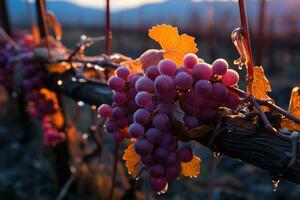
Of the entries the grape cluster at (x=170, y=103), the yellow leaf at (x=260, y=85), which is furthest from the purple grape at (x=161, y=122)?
the yellow leaf at (x=260, y=85)

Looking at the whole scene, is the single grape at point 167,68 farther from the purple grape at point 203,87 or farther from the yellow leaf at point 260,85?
the yellow leaf at point 260,85

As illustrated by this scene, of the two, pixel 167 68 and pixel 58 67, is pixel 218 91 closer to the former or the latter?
pixel 167 68

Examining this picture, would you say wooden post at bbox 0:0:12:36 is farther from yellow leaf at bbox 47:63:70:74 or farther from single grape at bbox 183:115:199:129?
single grape at bbox 183:115:199:129

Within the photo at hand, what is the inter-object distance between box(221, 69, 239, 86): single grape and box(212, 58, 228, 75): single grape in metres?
0.02

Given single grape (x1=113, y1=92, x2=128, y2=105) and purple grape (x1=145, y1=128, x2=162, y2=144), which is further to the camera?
single grape (x1=113, y1=92, x2=128, y2=105)

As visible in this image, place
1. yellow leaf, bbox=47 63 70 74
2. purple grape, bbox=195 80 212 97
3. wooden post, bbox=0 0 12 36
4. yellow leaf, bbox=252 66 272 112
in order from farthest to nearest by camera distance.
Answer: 1. wooden post, bbox=0 0 12 36
2. yellow leaf, bbox=47 63 70 74
3. yellow leaf, bbox=252 66 272 112
4. purple grape, bbox=195 80 212 97

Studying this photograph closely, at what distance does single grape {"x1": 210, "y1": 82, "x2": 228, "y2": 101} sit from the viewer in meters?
0.81

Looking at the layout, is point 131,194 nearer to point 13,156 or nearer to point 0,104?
point 13,156

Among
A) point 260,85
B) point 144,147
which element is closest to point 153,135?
point 144,147

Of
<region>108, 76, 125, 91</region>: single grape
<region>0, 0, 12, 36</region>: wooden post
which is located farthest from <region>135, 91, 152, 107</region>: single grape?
<region>0, 0, 12, 36</region>: wooden post

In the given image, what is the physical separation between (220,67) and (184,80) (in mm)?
74

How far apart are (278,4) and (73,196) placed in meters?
48.6

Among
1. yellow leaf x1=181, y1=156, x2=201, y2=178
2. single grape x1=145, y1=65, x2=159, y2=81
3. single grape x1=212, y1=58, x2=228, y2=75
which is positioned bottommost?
yellow leaf x1=181, y1=156, x2=201, y2=178

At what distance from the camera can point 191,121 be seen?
842 millimetres
